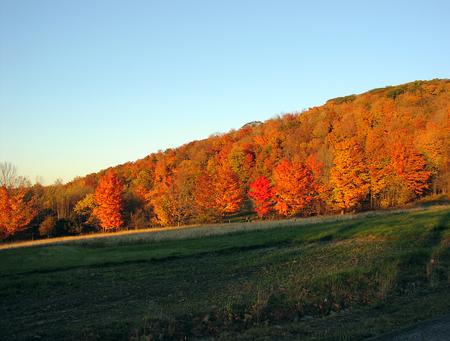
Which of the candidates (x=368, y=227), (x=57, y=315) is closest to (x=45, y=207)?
(x=368, y=227)

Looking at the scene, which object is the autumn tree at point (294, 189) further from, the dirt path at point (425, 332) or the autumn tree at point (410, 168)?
the dirt path at point (425, 332)

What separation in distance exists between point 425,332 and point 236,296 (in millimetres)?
5951

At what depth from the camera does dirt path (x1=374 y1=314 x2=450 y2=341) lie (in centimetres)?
705

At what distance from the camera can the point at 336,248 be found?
24750 mm

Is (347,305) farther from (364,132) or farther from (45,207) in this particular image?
(364,132)

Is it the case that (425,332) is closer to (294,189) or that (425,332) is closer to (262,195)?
(294,189)

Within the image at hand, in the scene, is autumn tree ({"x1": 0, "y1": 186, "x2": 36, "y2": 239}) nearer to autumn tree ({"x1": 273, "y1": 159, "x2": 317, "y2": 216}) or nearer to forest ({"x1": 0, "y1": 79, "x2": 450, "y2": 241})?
forest ({"x1": 0, "y1": 79, "x2": 450, "y2": 241})

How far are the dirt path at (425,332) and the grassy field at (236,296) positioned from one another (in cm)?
78

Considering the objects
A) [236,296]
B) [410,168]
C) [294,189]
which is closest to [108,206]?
[294,189]

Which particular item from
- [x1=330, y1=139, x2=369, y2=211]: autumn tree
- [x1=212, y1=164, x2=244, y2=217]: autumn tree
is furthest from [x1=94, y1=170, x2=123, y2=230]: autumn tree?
[x1=330, y1=139, x2=369, y2=211]: autumn tree

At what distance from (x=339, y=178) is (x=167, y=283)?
5337 centimetres

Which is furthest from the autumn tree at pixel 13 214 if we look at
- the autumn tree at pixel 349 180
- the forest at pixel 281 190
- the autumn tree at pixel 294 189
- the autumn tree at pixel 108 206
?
the autumn tree at pixel 349 180

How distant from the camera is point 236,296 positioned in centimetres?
1228

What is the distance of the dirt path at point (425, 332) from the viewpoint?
705cm
